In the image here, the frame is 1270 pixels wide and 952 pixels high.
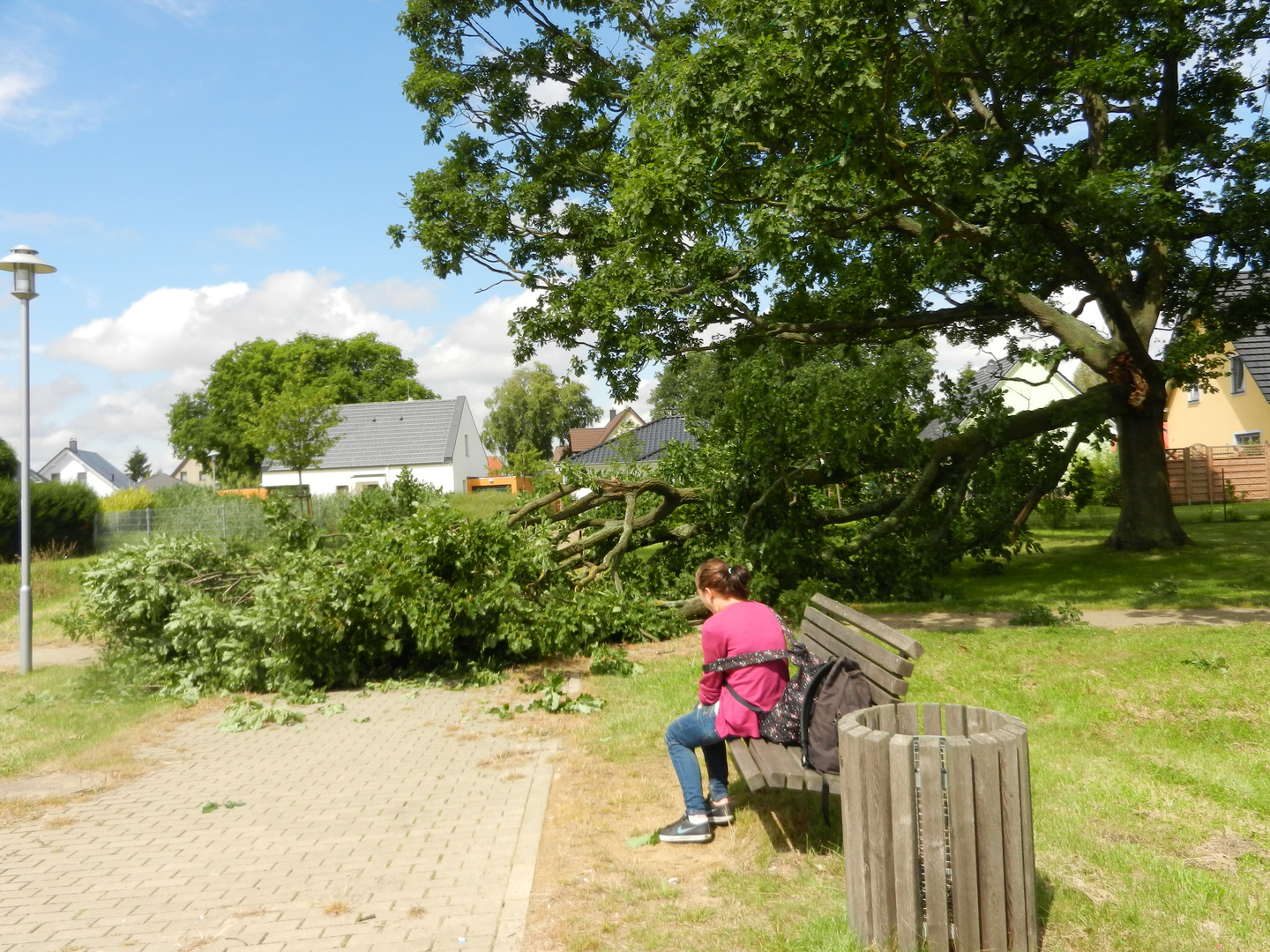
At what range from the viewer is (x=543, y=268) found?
20.6 meters

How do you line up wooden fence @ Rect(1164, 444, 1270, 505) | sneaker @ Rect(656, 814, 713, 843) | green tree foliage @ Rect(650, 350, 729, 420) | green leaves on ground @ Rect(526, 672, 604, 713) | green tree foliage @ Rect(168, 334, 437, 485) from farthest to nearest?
green tree foliage @ Rect(168, 334, 437, 485)
green tree foliage @ Rect(650, 350, 729, 420)
wooden fence @ Rect(1164, 444, 1270, 505)
green leaves on ground @ Rect(526, 672, 604, 713)
sneaker @ Rect(656, 814, 713, 843)

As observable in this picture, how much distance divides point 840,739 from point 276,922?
2506 mm

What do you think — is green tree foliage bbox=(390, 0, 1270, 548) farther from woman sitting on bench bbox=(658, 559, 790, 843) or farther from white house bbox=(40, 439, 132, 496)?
white house bbox=(40, 439, 132, 496)

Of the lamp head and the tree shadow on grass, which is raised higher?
the lamp head

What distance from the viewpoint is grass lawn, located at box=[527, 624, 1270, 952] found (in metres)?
3.96

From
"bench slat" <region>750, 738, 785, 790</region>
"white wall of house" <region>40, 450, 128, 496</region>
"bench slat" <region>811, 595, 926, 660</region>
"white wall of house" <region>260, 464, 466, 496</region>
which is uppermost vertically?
"white wall of house" <region>40, 450, 128, 496</region>

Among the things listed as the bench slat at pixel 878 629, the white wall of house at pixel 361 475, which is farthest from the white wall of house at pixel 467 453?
the bench slat at pixel 878 629

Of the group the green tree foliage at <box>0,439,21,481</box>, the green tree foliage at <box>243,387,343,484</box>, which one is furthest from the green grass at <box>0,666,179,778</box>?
the green tree foliage at <box>0,439,21,481</box>

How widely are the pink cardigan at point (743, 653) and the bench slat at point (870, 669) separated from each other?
0.39 m

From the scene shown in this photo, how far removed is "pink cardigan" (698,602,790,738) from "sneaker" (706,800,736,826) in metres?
0.56

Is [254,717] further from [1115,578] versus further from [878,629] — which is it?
[1115,578]

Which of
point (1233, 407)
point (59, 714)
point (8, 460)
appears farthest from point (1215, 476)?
point (8, 460)

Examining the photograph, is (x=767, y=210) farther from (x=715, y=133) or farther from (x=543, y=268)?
(x=543, y=268)

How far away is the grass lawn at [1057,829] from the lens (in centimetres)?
396
